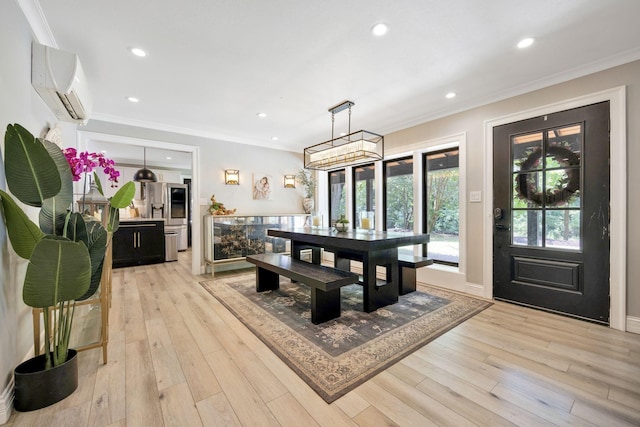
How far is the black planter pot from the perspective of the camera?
1.45 metres

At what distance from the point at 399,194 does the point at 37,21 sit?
4575 millimetres

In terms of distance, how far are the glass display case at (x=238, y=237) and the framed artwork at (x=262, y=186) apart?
70cm

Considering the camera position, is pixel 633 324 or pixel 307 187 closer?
pixel 633 324

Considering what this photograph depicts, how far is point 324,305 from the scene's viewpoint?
8.55 feet

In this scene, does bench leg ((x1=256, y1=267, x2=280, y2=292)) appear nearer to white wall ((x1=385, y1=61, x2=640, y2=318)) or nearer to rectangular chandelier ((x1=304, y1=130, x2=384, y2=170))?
rectangular chandelier ((x1=304, y1=130, x2=384, y2=170))

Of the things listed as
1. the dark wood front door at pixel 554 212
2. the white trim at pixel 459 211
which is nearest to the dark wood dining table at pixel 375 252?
the white trim at pixel 459 211

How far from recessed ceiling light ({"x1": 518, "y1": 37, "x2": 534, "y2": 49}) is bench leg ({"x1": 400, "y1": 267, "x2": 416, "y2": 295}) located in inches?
102

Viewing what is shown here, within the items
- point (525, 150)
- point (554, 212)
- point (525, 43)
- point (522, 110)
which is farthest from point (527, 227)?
point (525, 43)

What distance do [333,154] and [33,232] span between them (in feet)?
9.03

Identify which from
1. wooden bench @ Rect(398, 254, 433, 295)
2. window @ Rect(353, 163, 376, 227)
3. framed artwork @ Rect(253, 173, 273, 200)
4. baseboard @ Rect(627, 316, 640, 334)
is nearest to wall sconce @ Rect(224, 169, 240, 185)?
framed artwork @ Rect(253, 173, 273, 200)

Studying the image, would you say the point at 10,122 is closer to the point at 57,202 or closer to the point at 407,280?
the point at 57,202

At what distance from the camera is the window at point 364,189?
5.13 meters

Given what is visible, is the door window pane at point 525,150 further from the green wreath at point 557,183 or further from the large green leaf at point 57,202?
the large green leaf at point 57,202

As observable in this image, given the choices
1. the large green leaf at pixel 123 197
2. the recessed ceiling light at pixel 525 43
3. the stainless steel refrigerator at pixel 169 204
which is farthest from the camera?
the stainless steel refrigerator at pixel 169 204
